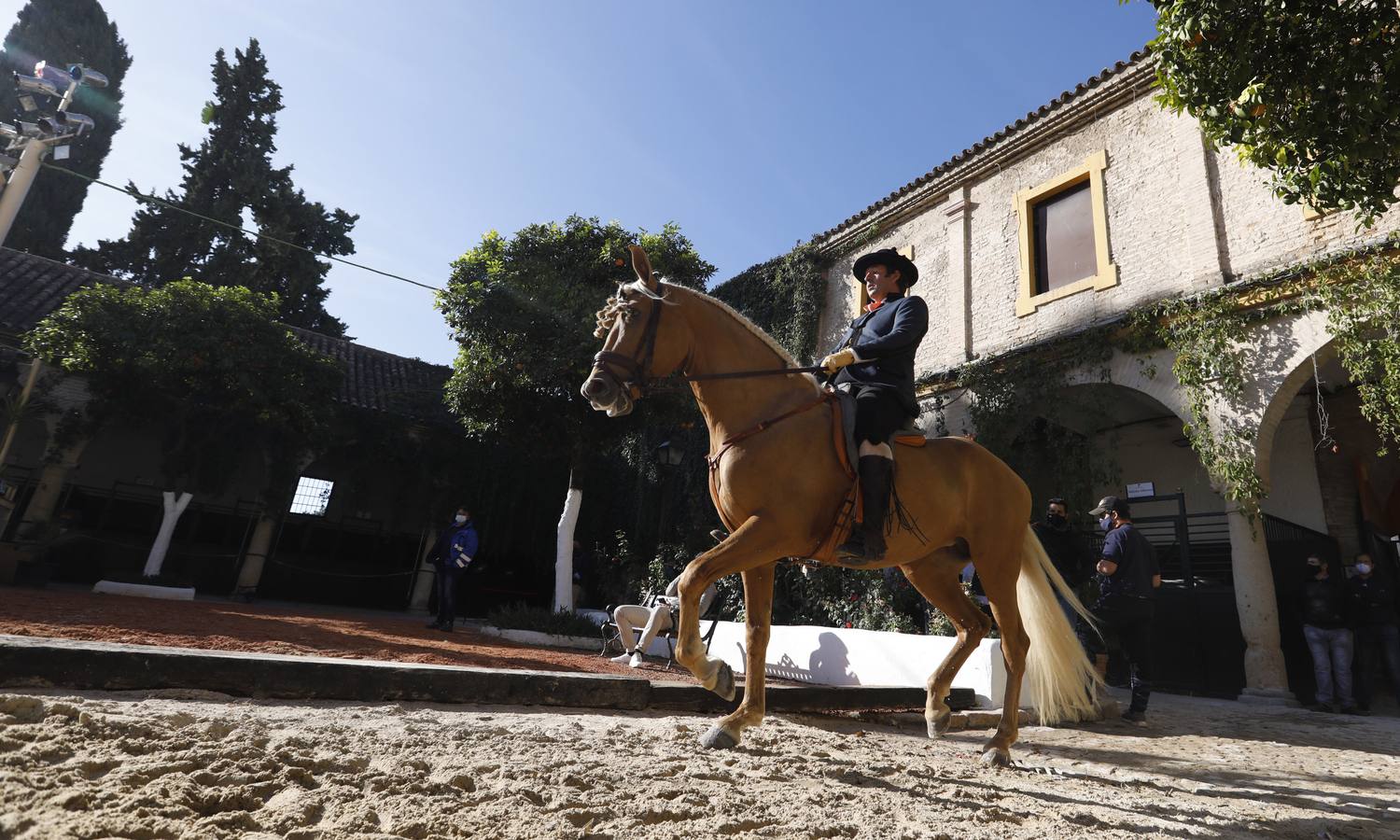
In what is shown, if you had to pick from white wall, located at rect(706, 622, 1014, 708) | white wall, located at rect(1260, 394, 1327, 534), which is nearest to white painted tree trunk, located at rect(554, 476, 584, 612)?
white wall, located at rect(706, 622, 1014, 708)

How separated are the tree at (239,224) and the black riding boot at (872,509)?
26847 millimetres

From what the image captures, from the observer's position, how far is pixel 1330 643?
847 cm

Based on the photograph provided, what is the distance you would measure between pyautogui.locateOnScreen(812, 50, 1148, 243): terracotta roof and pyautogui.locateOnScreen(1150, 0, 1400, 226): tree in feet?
24.2

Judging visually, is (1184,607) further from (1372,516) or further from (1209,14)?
(1209,14)

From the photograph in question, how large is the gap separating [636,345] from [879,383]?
1.53 m

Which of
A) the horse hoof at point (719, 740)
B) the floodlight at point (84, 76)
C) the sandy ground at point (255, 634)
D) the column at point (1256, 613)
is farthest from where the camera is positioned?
the floodlight at point (84, 76)

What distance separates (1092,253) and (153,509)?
21321 mm

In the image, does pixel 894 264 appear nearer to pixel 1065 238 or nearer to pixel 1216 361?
pixel 1216 361

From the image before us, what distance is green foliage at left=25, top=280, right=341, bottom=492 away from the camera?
43.4ft

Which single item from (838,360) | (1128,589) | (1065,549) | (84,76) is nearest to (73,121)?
(84,76)

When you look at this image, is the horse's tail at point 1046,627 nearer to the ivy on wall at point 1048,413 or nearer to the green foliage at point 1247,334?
the green foliage at point 1247,334

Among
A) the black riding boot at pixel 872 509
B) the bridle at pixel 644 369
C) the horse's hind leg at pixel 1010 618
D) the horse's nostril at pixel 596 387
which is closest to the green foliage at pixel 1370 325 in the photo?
the horse's hind leg at pixel 1010 618

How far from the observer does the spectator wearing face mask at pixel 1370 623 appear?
336 inches

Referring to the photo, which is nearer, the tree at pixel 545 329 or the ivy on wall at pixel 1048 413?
the ivy on wall at pixel 1048 413
